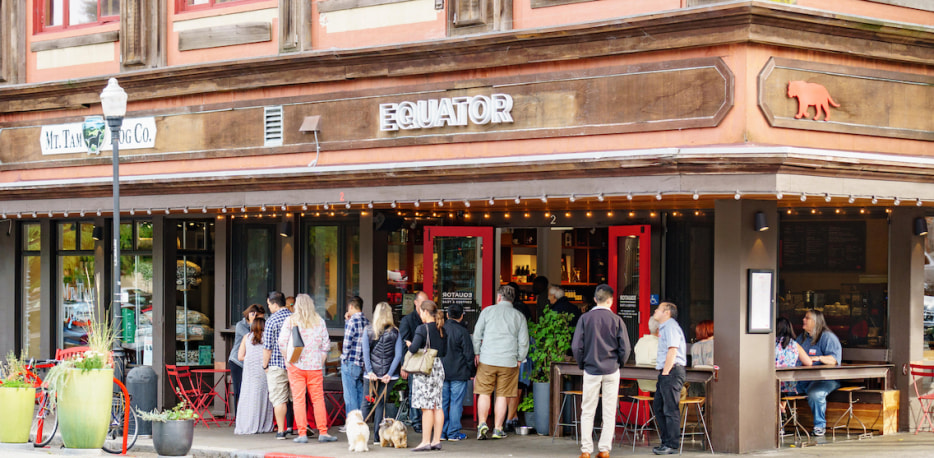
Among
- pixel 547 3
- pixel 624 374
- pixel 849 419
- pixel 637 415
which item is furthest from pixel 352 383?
pixel 849 419

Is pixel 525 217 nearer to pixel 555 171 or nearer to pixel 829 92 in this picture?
pixel 555 171

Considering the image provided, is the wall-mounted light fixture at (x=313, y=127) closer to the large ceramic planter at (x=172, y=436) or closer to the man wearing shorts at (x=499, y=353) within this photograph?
the man wearing shorts at (x=499, y=353)

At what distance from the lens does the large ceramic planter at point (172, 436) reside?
12.5 m

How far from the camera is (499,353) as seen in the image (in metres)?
13.9

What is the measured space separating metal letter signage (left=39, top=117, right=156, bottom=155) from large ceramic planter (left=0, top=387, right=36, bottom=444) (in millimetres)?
4899

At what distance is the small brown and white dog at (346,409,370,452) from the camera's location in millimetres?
12992

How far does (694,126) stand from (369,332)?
4.56 meters

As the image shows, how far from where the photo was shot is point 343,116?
15.1m

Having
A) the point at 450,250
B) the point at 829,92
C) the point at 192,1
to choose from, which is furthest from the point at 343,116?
the point at 829,92

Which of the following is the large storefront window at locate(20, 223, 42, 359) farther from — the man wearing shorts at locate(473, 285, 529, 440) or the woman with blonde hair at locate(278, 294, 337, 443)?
the man wearing shorts at locate(473, 285, 529, 440)

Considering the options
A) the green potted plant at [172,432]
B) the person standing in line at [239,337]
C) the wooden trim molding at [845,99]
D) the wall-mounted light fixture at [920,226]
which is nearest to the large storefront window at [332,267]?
the person standing in line at [239,337]

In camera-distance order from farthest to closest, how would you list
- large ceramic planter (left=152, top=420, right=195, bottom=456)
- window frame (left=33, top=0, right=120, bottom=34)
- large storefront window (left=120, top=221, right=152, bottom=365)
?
large storefront window (left=120, top=221, right=152, bottom=365)
window frame (left=33, top=0, right=120, bottom=34)
large ceramic planter (left=152, top=420, right=195, bottom=456)

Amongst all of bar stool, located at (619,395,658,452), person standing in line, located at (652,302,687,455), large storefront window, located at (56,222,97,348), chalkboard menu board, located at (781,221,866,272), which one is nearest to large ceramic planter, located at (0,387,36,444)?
large storefront window, located at (56,222,97,348)

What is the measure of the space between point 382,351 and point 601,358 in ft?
9.27
